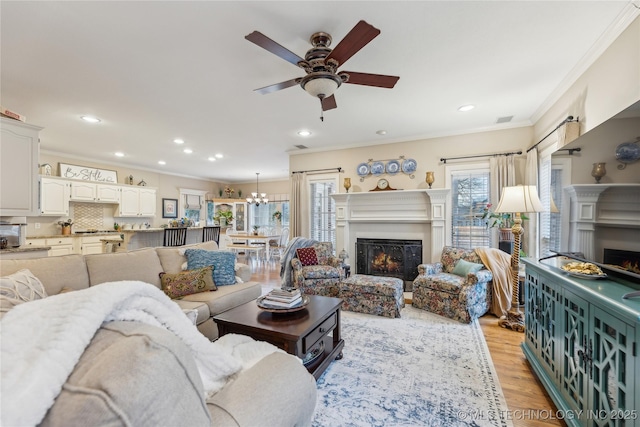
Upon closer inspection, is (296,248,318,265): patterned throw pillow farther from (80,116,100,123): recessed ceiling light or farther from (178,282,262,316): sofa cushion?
(80,116,100,123): recessed ceiling light

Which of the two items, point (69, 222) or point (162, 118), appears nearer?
point (162, 118)

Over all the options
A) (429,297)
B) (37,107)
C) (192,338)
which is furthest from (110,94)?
(429,297)

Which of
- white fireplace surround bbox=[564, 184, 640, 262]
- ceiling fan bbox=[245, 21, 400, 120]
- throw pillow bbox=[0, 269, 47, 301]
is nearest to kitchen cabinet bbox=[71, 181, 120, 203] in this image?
throw pillow bbox=[0, 269, 47, 301]

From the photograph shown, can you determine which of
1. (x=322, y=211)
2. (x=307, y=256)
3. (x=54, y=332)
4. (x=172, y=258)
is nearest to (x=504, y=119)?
(x=322, y=211)

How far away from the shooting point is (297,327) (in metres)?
1.95

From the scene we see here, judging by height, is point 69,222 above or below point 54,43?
below

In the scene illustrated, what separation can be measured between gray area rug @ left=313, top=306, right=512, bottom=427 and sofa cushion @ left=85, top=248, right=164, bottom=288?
1.95 meters

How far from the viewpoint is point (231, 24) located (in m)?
1.96

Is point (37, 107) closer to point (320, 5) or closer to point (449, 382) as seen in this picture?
point (320, 5)

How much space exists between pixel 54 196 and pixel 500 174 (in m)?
8.07

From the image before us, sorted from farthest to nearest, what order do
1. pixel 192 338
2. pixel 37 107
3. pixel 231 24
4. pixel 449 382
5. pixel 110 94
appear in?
pixel 37 107
pixel 110 94
pixel 449 382
pixel 231 24
pixel 192 338

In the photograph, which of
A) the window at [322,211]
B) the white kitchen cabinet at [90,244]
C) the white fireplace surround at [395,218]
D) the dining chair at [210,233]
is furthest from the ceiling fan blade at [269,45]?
the white kitchen cabinet at [90,244]

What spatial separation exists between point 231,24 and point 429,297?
3560mm

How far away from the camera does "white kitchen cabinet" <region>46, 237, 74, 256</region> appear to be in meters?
5.34
